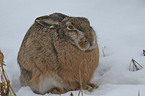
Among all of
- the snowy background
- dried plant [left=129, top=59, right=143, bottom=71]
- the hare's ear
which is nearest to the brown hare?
the hare's ear

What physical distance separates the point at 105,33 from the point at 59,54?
1985 millimetres

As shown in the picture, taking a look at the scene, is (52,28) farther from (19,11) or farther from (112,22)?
(19,11)

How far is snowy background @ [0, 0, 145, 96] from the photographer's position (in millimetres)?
2740

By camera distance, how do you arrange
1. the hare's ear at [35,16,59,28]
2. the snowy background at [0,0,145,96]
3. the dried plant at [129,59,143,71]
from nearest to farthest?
the hare's ear at [35,16,59,28] → the snowy background at [0,0,145,96] → the dried plant at [129,59,143,71]

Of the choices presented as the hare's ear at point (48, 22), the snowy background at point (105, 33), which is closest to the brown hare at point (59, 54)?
the hare's ear at point (48, 22)

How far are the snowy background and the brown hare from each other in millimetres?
177

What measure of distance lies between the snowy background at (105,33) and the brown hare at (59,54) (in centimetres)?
18

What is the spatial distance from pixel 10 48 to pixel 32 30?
1.44 metres

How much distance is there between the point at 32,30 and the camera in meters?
2.79

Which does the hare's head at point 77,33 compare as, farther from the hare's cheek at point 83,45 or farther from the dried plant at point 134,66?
the dried plant at point 134,66

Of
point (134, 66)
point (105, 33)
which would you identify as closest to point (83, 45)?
point (134, 66)

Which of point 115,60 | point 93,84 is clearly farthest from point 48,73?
point 115,60

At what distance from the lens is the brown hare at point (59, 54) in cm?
246

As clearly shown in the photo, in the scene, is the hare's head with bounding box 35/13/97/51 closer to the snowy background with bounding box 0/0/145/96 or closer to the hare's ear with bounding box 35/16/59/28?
the hare's ear with bounding box 35/16/59/28
